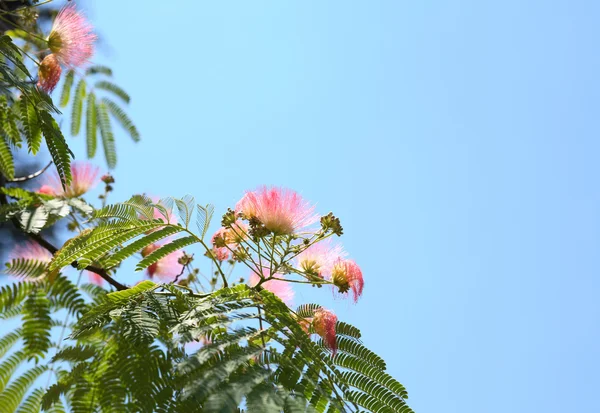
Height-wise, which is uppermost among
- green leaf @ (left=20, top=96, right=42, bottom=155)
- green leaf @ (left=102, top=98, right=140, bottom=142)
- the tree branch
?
green leaf @ (left=102, top=98, right=140, bottom=142)

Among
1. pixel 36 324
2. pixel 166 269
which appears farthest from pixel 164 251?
pixel 166 269

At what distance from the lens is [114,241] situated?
2594 millimetres

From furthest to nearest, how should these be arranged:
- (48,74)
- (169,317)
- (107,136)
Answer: (107,136), (48,74), (169,317)

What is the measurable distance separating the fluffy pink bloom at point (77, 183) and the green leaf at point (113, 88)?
0.63m

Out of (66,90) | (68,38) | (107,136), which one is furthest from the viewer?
(107,136)

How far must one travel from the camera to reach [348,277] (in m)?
2.75

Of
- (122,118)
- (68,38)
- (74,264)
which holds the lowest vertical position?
(74,264)

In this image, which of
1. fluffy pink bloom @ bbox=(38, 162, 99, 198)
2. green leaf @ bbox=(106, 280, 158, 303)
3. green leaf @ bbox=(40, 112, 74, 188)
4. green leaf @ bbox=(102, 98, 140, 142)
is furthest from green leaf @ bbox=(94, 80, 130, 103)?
green leaf @ bbox=(106, 280, 158, 303)

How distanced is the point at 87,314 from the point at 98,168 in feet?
5.70

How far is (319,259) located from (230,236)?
1.14 feet

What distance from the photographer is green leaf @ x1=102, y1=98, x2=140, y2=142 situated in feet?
14.4

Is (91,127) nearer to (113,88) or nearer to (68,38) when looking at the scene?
(113,88)

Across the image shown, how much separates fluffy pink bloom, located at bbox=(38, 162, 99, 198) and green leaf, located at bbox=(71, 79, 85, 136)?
0.40 metres

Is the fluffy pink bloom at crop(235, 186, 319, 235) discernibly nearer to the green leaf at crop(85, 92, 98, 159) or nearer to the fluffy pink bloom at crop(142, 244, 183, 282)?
the fluffy pink bloom at crop(142, 244, 183, 282)
